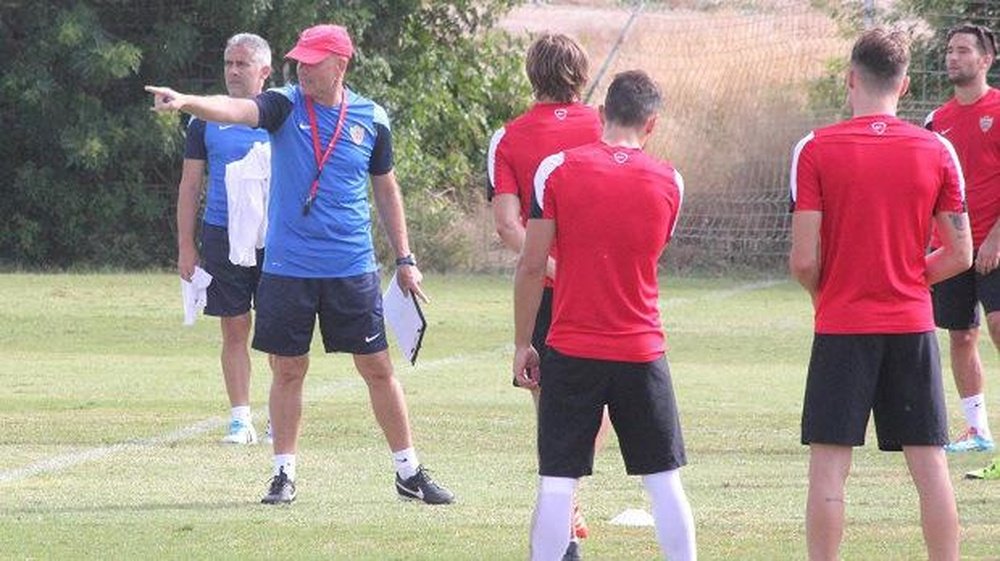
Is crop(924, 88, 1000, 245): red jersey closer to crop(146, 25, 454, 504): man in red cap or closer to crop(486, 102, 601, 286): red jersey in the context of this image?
crop(146, 25, 454, 504): man in red cap

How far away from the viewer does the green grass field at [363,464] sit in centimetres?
855

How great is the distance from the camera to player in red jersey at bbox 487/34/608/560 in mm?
→ 8367

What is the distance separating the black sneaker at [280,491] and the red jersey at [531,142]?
1.92 metres

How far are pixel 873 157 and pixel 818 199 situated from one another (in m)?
0.23

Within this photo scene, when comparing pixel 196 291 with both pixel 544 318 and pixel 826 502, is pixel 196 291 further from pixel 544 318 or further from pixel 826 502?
pixel 826 502

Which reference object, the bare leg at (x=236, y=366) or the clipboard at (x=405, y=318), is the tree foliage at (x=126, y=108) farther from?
the clipboard at (x=405, y=318)

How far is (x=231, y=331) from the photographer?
12.2m

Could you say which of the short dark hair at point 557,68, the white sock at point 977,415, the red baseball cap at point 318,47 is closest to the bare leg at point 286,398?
the red baseball cap at point 318,47

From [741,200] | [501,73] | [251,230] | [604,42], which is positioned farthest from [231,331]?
[604,42]

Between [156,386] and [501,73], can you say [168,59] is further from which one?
[156,386]

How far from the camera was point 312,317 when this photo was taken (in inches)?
385

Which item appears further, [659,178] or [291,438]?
[291,438]

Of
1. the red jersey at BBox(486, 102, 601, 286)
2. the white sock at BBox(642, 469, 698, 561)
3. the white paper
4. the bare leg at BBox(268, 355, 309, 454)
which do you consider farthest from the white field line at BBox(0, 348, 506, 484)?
the white sock at BBox(642, 469, 698, 561)

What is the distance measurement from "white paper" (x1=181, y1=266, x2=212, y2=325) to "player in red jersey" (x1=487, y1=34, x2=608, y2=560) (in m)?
3.93
